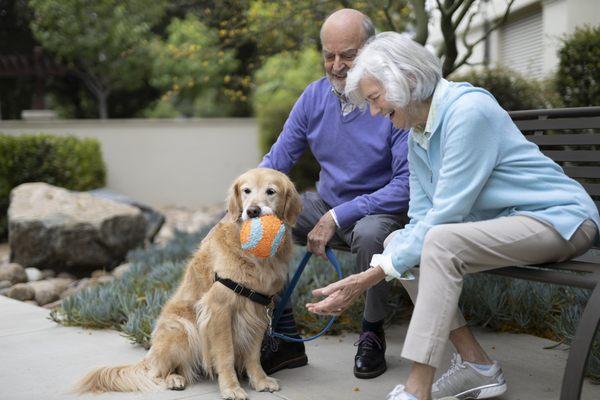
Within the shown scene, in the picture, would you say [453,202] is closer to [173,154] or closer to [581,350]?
[581,350]

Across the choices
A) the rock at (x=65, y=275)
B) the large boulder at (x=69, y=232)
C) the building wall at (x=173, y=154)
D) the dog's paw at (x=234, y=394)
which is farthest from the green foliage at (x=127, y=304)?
the building wall at (x=173, y=154)

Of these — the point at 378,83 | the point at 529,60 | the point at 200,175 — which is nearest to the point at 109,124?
the point at 200,175

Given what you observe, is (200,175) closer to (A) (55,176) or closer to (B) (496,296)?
(A) (55,176)

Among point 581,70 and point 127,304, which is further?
point 581,70

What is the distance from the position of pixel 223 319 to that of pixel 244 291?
0.53 feet

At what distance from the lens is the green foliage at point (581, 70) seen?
634 centimetres

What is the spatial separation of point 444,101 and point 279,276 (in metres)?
1.17

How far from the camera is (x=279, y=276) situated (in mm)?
3156

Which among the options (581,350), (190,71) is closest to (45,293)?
(581,350)

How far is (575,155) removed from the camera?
328cm

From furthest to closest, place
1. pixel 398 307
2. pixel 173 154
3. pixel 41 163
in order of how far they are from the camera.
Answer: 1. pixel 173 154
2. pixel 41 163
3. pixel 398 307

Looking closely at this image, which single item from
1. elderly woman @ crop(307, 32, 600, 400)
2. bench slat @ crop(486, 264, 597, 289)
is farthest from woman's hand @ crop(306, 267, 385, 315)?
bench slat @ crop(486, 264, 597, 289)

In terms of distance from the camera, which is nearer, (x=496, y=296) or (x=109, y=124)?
(x=496, y=296)

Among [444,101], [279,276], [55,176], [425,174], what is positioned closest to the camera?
[444,101]
